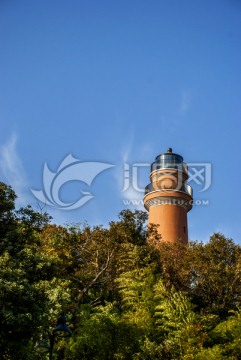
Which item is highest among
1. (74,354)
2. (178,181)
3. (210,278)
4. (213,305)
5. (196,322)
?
(178,181)

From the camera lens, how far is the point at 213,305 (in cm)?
1820

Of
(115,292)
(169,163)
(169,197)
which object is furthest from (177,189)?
(115,292)

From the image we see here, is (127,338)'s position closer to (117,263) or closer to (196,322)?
(196,322)

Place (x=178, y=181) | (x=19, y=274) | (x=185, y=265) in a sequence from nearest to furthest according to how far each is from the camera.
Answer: (x=19, y=274), (x=185, y=265), (x=178, y=181)

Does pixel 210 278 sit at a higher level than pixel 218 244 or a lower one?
lower

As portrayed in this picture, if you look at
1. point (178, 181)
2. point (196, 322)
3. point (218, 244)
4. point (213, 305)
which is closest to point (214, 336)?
point (196, 322)

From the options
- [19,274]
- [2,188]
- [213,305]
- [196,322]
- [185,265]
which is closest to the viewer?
[19,274]

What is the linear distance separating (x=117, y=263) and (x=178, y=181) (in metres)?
11.1

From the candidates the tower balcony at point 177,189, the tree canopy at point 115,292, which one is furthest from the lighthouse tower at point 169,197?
the tree canopy at point 115,292

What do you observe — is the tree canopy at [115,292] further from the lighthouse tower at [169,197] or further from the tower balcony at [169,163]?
the tower balcony at [169,163]

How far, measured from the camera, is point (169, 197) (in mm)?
29125

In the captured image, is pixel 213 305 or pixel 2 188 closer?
pixel 2 188

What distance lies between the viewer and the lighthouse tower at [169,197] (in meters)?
28.2

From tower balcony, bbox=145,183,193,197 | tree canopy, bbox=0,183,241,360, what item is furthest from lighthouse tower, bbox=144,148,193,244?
tree canopy, bbox=0,183,241,360
